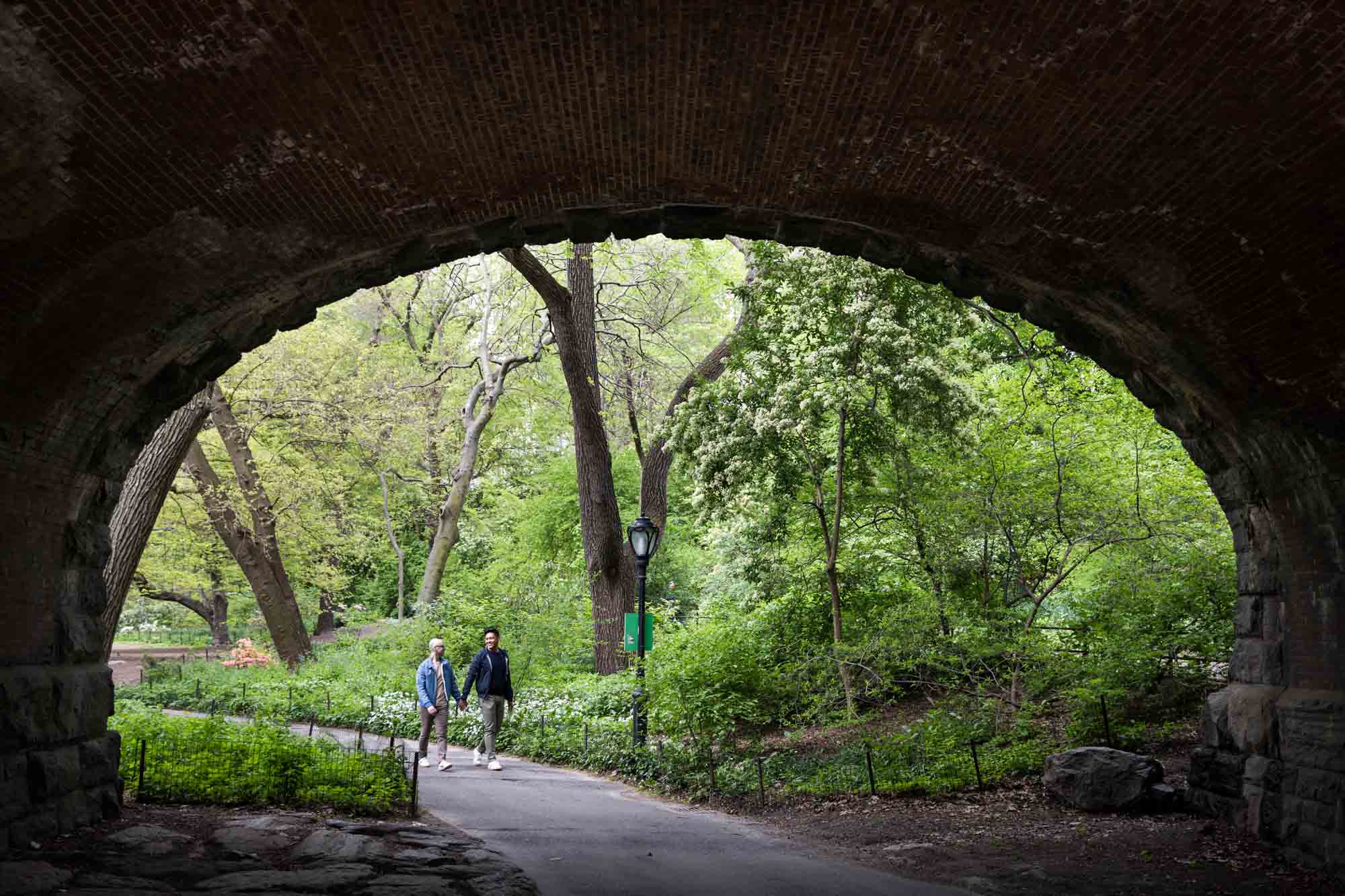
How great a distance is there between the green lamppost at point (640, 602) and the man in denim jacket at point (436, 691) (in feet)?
6.90

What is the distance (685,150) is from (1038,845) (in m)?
5.82

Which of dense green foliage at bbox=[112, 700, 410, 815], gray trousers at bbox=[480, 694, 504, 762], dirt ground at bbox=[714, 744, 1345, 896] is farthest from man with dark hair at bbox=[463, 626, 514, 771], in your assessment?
dirt ground at bbox=[714, 744, 1345, 896]

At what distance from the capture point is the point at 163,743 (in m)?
9.88

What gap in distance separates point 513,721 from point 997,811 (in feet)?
28.0

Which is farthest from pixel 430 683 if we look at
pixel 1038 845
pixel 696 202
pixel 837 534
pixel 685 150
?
pixel 685 150

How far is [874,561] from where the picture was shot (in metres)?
14.5

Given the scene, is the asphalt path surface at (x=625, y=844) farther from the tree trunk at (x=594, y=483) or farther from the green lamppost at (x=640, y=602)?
the tree trunk at (x=594, y=483)

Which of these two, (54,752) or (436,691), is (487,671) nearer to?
(436,691)

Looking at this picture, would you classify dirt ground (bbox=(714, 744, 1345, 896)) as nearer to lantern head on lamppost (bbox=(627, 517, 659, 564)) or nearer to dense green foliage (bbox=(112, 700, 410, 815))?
dense green foliage (bbox=(112, 700, 410, 815))

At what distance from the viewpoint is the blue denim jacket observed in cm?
1221

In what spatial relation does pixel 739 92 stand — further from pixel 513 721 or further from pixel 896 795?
pixel 513 721

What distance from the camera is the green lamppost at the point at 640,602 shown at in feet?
42.5

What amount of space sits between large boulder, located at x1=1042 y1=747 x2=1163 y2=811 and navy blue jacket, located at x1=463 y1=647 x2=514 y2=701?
243 inches

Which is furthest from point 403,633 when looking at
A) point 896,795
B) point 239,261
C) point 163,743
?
point 239,261
